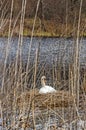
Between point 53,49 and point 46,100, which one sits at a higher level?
point 53,49

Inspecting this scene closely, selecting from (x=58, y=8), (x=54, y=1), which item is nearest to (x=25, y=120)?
(x=58, y=8)

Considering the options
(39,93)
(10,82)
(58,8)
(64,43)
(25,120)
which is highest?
(58,8)

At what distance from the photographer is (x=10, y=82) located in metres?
3.89

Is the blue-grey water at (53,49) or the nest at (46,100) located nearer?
the nest at (46,100)

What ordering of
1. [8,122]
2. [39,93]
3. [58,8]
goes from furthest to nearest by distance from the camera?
[39,93]
[58,8]
[8,122]

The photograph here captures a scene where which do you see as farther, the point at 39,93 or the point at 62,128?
the point at 39,93

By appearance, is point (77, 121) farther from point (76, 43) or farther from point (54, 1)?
point (54, 1)

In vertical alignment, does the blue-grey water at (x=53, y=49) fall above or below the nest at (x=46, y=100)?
above

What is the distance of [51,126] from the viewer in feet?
12.6

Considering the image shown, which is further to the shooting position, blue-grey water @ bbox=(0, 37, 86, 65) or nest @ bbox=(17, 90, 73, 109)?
blue-grey water @ bbox=(0, 37, 86, 65)

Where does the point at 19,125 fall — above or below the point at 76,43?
below

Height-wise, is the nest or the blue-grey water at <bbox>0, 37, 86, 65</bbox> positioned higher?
the blue-grey water at <bbox>0, 37, 86, 65</bbox>

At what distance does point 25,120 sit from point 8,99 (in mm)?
331

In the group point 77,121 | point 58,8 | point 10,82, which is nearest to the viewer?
point 77,121
